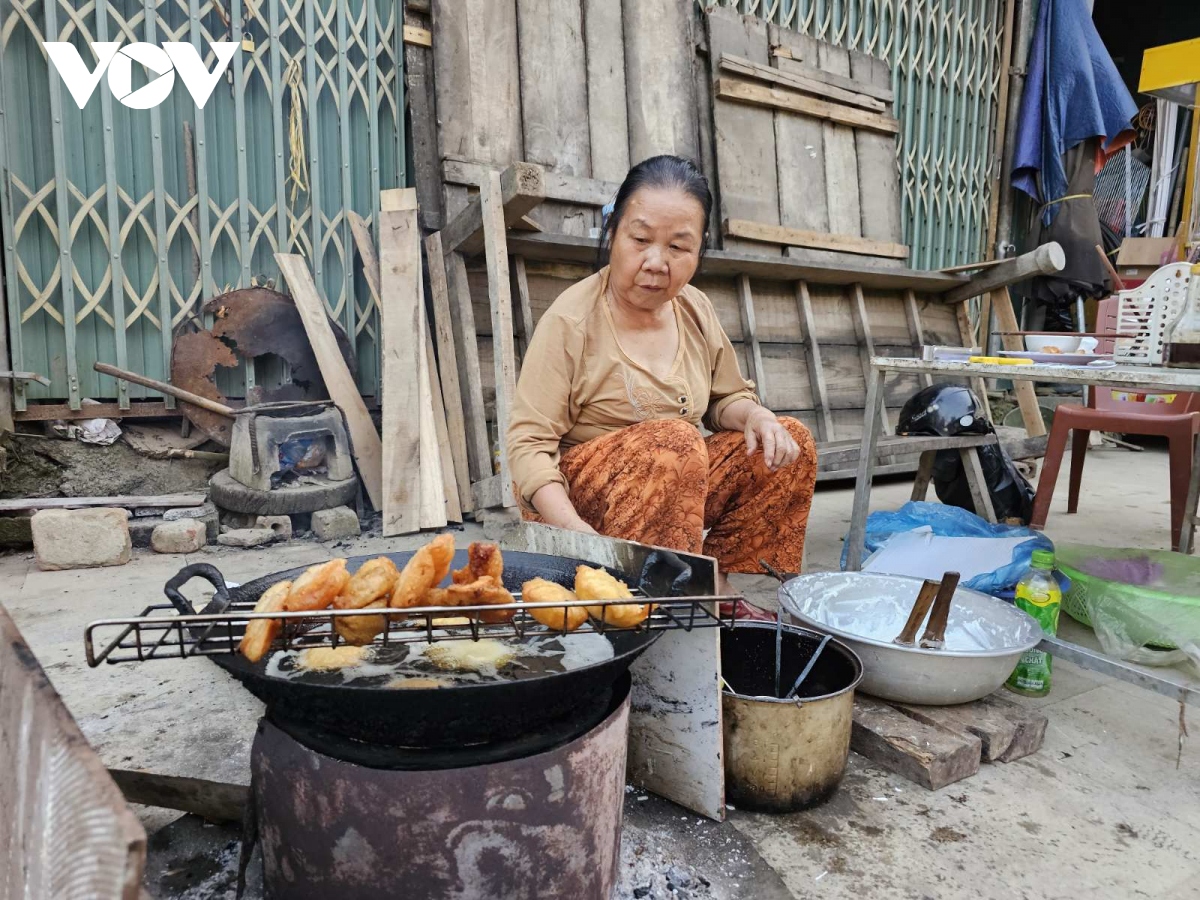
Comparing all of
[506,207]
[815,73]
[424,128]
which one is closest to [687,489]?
[506,207]

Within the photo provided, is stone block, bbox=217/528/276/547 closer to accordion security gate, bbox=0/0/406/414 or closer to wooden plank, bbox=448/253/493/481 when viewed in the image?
accordion security gate, bbox=0/0/406/414

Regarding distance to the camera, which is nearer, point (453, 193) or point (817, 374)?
point (453, 193)

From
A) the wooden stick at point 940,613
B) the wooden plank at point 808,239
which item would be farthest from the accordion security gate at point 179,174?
the wooden stick at point 940,613

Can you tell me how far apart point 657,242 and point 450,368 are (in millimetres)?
2360

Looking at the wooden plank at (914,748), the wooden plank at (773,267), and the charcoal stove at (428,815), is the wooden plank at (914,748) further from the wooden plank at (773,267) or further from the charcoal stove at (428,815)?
the wooden plank at (773,267)

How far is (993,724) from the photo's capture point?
2092 millimetres

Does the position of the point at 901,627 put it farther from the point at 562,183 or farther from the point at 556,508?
the point at 562,183

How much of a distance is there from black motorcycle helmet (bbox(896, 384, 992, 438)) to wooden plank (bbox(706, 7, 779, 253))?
198 cm

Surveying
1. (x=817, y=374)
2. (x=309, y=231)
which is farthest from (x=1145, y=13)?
(x=309, y=231)

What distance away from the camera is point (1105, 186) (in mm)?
9672

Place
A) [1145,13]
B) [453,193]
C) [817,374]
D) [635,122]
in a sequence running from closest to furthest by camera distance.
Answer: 1. [453,193]
2. [635,122]
3. [817,374]
4. [1145,13]

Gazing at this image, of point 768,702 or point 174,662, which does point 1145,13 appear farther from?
point 174,662

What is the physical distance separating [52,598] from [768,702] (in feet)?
10.1

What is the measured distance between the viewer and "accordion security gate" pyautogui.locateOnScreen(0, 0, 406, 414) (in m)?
3.93
